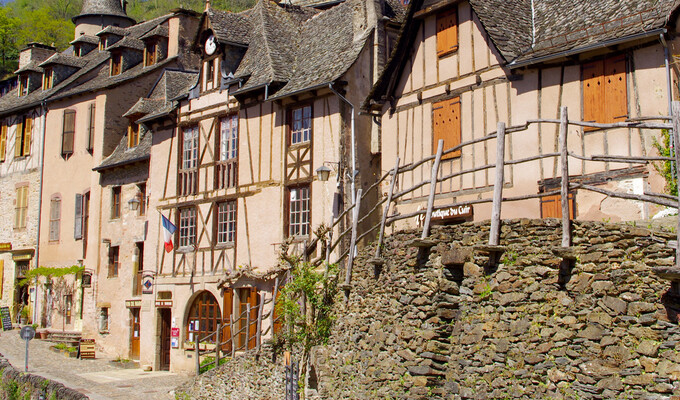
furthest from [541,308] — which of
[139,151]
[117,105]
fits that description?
[117,105]

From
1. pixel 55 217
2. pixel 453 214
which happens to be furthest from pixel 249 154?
pixel 55 217

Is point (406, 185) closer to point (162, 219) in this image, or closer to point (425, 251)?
point (425, 251)

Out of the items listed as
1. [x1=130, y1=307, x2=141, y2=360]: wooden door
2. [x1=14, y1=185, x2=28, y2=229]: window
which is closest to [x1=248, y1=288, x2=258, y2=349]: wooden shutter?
[x1=130, y1=307, x2=141, y2=360]: wooden door

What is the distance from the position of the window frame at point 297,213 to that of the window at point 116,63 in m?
12.7

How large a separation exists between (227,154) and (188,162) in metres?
1.80

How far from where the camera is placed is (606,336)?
23.4 ft

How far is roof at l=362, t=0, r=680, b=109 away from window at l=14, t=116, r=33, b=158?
1939 cm

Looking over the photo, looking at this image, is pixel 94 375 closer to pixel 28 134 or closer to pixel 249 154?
pixel 249 154

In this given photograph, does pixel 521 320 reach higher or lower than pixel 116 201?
lower

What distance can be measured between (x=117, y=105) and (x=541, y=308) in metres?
21.9

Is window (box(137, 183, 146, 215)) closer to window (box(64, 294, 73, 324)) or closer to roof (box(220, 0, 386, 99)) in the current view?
window (box(64, 294, 73, 324))

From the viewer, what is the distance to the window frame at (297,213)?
722 inches

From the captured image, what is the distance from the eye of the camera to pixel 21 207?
3108 cm

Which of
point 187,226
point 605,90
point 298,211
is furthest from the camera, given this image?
point 187,226
